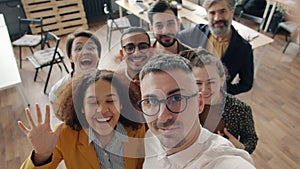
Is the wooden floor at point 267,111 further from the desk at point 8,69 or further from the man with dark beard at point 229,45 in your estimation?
the man with dark beard at point 229,45

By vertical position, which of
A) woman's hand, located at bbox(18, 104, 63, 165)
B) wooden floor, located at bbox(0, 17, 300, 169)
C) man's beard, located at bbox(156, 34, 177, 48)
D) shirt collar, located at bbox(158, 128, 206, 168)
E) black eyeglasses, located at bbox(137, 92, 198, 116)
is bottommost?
wooden floor, located at bbox(0, 17, 300, 169)

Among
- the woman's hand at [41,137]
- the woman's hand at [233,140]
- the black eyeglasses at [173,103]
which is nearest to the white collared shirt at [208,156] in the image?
the black eyeglasses at [173,103]

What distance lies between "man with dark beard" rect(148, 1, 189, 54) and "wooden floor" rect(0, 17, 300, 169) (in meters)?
1.31

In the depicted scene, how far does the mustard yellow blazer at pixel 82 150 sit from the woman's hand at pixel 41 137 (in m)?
0.08

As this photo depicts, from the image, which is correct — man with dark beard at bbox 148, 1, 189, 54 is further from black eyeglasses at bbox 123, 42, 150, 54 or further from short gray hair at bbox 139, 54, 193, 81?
short gray hair at bbox 139, 54, 193, 81

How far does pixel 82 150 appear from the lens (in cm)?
116

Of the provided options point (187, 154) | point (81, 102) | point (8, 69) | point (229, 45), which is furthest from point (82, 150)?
point (8, 69)

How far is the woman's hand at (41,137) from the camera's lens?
1.04 meters

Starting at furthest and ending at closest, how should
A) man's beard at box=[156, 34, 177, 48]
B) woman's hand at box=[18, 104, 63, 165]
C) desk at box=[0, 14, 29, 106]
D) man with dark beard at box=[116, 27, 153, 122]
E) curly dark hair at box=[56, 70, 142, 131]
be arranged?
desk at box=[0, 14, 29, 106]
man's beard at box=[156, 34, 177, 48]
man with dark beard at box=[116, 27, 153, 122]
curly dark hair at box=[56, 70, 142, 131]
woman's hand at box=[18, 104, 63, 165]

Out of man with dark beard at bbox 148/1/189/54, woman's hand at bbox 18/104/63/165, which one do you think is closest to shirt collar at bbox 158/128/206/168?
woman's hand at bbox 18/104/63/165

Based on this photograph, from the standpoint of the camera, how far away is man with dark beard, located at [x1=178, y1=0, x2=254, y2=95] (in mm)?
1962

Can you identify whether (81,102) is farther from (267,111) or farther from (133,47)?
(267,111)

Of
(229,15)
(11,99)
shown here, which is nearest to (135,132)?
(229,15)

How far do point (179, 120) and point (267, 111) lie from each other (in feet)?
8.55
